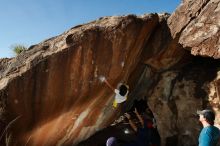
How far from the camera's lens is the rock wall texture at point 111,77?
7109 millimetres

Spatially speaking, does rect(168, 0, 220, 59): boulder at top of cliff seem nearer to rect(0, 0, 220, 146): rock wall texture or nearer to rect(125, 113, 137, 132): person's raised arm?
rect(0, 0, 220, 146): rock wall texture

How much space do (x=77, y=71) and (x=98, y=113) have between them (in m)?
1.45

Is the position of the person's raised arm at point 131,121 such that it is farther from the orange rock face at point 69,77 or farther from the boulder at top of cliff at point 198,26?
the boulder at top of cliff at point 198,26

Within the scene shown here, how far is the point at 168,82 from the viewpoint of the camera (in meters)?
8.69

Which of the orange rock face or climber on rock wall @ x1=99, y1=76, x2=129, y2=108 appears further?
climber on rock wall @ x1=99, y1=76, x2=129, y2=108

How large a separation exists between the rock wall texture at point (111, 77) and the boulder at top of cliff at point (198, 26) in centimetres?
2

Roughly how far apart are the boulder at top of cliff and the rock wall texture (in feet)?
0.07

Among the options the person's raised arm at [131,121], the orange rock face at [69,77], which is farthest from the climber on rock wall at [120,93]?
the person's raised arm at [131,121]

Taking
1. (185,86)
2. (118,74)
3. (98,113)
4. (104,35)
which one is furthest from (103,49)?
(185,86)

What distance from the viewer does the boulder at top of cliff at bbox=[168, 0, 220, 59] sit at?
24.9 ft

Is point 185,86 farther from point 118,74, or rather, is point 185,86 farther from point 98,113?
point 98,113

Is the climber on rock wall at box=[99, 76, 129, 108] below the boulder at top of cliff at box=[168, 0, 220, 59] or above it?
below

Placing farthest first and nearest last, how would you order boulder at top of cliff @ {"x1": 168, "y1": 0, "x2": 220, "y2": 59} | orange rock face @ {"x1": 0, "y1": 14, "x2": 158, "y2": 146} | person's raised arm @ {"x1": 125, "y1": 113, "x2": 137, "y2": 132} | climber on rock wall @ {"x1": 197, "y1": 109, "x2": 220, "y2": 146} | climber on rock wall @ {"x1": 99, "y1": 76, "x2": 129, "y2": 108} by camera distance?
person's raised arm @ {"x1": 125, "y1": 113, "x2": 137, "y2": 132}, climber on rock wall @ {"x1": 99, "y1": 76, "x2": 129, "y2": 108}, boulder at top of cliff @ {"x1": 168, "y1": 0, "x2": 220, "y2": 59}, orange rock face @ {"x1": 0, "y1": 14, "x2": 158, "y2": 146}, climber on rock wall @ {"x1": 197, "y1": 109, "x2": 220, "y2": 146}

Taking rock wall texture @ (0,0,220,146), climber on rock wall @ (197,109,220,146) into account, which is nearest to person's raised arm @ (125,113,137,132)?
rock wall texture @ (0,0,220,146)
